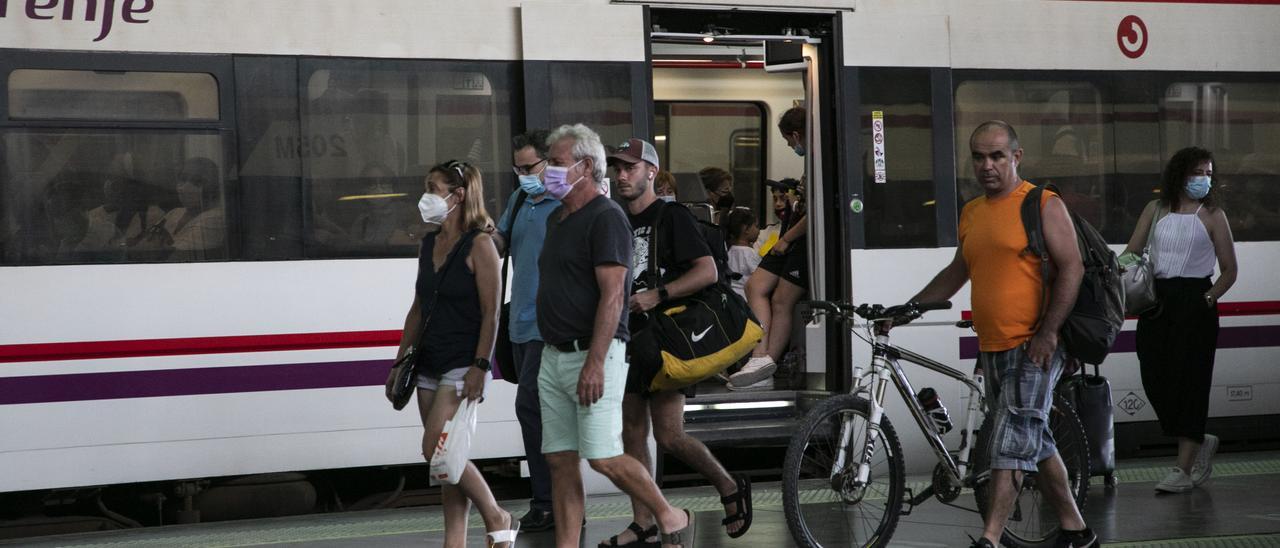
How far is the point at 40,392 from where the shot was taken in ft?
25.2

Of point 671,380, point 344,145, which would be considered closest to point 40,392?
point 344,145

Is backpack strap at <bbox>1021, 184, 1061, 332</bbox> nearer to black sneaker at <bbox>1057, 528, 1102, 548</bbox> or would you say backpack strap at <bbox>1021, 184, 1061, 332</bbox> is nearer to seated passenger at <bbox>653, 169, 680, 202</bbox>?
black sneaker at <bbox>1057, 528, 1102, 548</bbox>

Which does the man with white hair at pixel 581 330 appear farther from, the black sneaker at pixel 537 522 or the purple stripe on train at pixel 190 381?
the purple stripe on train at pixel 190 381

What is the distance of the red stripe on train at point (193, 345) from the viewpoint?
7.69 metres

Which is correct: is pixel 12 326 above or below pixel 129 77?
below

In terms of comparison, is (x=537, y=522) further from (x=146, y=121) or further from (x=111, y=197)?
(x=146, y=121)

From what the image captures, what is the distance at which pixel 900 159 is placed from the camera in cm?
943

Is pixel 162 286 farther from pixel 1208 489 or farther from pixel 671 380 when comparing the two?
pixel 1208 489

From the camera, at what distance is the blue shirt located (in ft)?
22.8

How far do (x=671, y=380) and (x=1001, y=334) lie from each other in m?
1.32

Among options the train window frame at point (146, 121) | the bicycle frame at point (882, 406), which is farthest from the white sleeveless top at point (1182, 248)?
the train window frame at point (146, 121)

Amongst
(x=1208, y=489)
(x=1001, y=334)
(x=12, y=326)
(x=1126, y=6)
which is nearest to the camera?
(x=1001, y=334)

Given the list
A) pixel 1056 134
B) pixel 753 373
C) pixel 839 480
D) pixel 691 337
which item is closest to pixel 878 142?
pixel 1056 134

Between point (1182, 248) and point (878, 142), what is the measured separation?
1754mm
